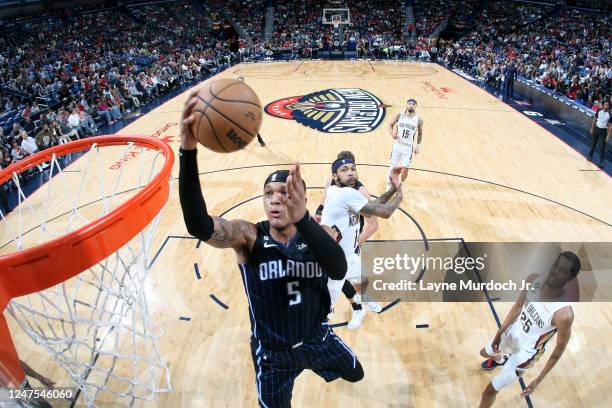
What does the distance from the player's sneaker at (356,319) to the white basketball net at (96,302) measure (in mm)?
2081

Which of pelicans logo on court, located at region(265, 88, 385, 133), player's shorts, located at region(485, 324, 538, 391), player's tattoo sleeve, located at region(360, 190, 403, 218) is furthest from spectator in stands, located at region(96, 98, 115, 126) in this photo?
player's shorts, located at region(485, 324, 538, 391)

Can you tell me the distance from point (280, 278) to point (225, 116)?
110 cm

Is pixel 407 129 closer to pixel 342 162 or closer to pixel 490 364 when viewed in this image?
pixel 342 162

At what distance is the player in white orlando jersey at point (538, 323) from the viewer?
118 inches

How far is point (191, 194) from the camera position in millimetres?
2121

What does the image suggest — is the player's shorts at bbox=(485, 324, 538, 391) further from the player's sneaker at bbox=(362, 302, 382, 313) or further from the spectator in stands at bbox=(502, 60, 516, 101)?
the spectator in stands at bbox=(502, 60, 516, 101)

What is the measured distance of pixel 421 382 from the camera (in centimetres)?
416

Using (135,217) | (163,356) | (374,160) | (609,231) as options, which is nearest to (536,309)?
(135,217)

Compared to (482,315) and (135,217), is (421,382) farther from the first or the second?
(135,217)

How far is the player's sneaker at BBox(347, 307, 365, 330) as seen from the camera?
4.82 metres

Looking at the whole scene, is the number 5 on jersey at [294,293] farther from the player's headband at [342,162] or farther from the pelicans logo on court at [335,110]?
the pelicans logo on court at [335,110]

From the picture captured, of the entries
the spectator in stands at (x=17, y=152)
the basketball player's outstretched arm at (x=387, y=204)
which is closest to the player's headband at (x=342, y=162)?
the basketball player's outstretched arm at (x=387, y=204)

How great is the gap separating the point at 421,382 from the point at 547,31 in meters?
28.6

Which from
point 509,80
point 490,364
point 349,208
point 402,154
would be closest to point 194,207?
point 349,208
